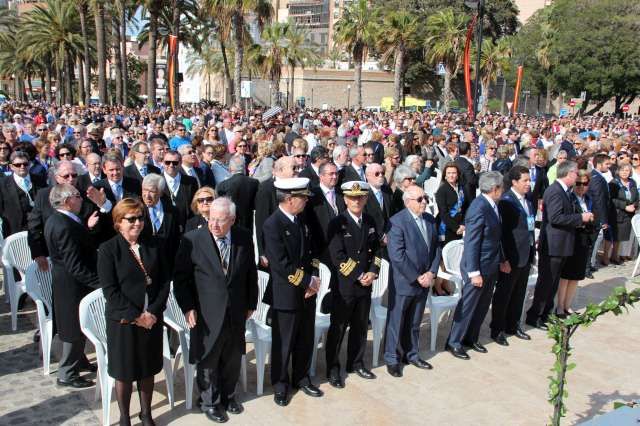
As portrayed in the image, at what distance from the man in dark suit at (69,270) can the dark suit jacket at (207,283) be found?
882 mm

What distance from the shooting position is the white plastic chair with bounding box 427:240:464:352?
6.33m

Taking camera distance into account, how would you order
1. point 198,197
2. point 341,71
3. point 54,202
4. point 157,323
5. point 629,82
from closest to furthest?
1. point 157,323
2. point 54,202
3. point 198,197
4. point 629,82
5. point 341,71

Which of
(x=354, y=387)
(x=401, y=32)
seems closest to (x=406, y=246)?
(x=354, y=387)

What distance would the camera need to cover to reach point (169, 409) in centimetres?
493

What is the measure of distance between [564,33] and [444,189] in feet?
161

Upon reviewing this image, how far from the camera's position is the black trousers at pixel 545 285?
22.5ft

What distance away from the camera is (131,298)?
420cm

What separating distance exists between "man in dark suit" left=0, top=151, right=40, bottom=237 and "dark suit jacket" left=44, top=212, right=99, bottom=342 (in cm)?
242

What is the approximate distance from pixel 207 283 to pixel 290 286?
692mm

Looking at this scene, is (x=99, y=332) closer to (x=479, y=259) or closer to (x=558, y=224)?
(x=479, y=259)

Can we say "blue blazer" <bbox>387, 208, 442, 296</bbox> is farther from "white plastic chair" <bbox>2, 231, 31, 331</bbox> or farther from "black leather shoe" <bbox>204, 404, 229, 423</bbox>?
"white plastic chair" <bbox>2, 231, 31, 331</bbox>

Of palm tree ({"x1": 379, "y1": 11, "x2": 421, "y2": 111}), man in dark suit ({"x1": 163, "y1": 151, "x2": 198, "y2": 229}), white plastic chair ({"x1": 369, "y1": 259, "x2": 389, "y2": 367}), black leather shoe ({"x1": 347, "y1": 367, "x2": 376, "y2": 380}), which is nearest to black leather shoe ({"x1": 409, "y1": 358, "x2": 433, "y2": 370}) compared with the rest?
white plastic chair ({"x1": 369, "y1": 259, "x2": 389, "y2": 367})

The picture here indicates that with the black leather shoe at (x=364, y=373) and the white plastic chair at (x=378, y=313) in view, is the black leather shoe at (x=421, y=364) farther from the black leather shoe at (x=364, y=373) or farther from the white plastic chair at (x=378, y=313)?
the black leather shoe at (x=364, y=373)

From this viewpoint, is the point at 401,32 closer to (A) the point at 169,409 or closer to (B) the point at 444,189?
(B) the point at 444,189
